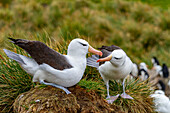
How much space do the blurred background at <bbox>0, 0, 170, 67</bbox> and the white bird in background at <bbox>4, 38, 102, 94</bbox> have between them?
5.18m

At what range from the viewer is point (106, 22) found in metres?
10.5

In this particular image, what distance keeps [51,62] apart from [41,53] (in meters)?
0.16

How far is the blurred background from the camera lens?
30.6 feet

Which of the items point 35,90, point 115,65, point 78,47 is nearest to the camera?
point 78,47

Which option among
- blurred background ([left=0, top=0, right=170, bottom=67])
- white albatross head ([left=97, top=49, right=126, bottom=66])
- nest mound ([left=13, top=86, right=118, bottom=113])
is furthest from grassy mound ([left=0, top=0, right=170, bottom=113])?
white albatross head ([left=97, top=49, right=126, bottom=66])

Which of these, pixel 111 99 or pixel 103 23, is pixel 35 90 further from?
pixel 103 23

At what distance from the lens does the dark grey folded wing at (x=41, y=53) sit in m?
2.90

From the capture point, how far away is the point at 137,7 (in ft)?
40.2

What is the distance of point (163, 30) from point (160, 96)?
6.66 meters

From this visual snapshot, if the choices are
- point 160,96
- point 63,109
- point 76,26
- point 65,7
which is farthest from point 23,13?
point 63,109

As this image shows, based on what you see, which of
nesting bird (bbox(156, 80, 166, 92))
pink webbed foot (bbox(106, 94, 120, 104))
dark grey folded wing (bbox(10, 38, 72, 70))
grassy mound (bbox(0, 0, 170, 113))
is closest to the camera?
dark grey folded wing (bbox(10, 38, 72, 70))

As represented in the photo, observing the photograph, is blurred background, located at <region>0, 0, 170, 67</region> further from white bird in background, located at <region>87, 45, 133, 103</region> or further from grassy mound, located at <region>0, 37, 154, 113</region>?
white bird in background, located at <region>87, 45, 133, 103</region>

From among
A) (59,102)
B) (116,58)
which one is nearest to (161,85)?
(116,58)

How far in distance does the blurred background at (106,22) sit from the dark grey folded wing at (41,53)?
5277 mm
